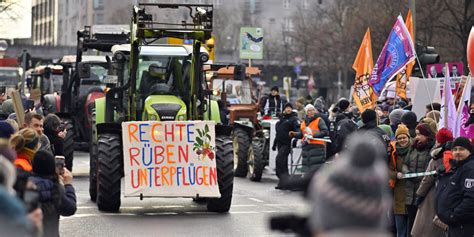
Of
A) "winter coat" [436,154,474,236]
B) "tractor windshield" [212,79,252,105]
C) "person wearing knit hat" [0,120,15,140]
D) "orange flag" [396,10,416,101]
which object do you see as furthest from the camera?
"tractor windshield" [212,79,252,105]

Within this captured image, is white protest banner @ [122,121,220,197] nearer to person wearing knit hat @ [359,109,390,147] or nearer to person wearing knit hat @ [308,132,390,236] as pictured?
person wearing knit hat @ [359,109,390,147]

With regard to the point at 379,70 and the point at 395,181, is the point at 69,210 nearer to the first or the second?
the point at 395,181

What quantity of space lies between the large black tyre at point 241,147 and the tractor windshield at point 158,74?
656 centimetres

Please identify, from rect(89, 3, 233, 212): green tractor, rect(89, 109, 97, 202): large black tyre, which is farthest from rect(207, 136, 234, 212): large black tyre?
rect(89, 109, 97, 202): large black tyre

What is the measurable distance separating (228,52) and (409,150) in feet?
291

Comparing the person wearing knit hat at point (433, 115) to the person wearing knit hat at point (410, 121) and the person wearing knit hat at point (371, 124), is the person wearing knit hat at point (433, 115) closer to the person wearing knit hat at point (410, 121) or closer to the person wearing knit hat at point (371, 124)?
the person wearing knit hat at point (410, 121)

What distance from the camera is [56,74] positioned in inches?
1448

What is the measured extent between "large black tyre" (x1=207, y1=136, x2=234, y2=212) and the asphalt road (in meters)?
0.18

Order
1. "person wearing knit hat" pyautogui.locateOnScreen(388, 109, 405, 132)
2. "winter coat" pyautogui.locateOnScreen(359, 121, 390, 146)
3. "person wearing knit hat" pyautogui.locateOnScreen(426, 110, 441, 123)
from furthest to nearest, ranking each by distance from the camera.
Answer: "person wearing knit hat" pyautogui.locateOnScreen(388, 109, 405, 132), "person wearing knit hat" pyautogui.locateOnScreen(426, 110, 441, 123), "winter coat" pyautogui.locateOnScreen(359, 121, 390, 146)

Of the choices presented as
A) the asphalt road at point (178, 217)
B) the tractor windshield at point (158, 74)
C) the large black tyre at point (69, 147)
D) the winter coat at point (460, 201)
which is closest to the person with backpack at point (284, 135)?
the asphalt road at point (178, 217)

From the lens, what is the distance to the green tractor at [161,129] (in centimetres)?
1870

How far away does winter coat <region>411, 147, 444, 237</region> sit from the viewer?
42.6ft

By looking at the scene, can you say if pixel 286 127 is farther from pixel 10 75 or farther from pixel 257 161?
pixel 10 75

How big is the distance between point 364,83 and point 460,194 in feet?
35.8
